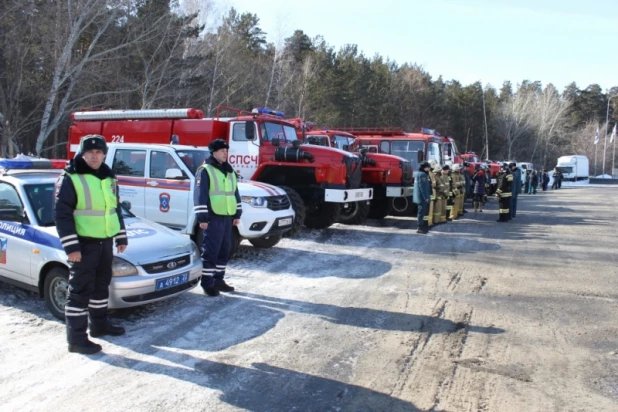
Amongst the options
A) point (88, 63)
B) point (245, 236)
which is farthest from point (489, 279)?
point (88, 63)

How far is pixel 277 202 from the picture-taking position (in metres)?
8.81

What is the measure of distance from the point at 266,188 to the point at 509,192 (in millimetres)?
9309

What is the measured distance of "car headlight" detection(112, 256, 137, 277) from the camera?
5148 millimetres

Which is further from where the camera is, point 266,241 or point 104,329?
point 266,241

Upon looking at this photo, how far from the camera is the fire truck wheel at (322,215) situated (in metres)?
11.9

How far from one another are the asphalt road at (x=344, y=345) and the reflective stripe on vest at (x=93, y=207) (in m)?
1.10

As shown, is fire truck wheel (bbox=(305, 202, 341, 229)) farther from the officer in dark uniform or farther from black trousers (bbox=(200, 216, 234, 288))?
black trousers (bbox=(200, 216, 234, 288))

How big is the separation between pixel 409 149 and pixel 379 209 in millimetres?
3313

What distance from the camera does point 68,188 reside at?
14.7 ft

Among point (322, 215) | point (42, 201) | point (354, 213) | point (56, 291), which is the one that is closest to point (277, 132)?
point (322, 215)

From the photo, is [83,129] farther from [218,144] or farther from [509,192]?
[509,192]

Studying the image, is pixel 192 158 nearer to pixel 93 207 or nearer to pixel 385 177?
pixel 93 207

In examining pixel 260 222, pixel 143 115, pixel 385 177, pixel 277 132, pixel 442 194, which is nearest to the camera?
pixel 260 222

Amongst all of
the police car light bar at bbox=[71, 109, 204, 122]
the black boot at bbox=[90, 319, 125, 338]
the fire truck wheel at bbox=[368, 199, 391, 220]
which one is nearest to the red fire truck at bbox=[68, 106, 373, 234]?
the police car light bar at bbox=[71, 109, 204, 122]
